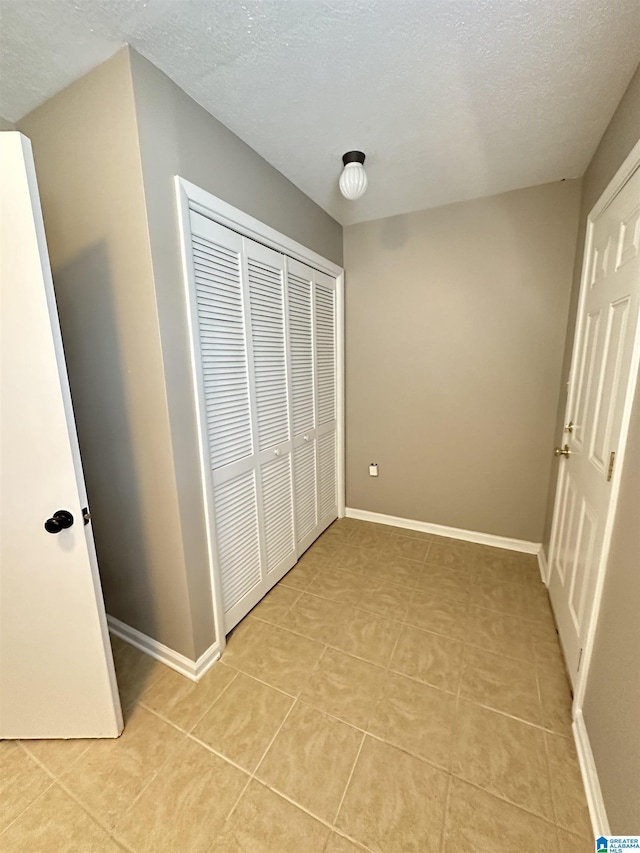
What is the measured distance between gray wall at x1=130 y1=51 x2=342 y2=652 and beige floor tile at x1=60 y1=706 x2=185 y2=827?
12.3 inches

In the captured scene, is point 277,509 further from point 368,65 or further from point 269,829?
point 368,65

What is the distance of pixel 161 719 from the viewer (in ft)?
4.45

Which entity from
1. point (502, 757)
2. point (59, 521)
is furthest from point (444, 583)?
point (59, 521)

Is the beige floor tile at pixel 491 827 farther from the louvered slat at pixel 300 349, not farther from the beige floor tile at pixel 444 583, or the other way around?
the louvered slat at pixel 300 349

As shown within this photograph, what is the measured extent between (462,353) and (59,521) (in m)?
2.38

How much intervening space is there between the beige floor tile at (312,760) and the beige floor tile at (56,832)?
489 mm

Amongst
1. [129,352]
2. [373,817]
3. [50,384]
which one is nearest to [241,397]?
[129,352]

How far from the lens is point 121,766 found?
120 cm

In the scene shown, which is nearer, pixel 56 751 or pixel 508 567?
pixel 56 751

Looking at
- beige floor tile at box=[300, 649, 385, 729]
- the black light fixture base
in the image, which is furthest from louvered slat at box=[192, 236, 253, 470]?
beige floor tile at box=[300, 649, 385, 729]

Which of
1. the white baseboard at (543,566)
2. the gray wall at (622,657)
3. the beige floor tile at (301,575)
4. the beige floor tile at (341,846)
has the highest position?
the gray wall at (622,657)

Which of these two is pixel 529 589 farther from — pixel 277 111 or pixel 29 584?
pixel 277 111

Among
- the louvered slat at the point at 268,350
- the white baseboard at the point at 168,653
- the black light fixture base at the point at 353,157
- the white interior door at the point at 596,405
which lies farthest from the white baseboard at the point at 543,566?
the black light fixture base at the point at 353,157

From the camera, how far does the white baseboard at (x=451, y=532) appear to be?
2412 millimetres
